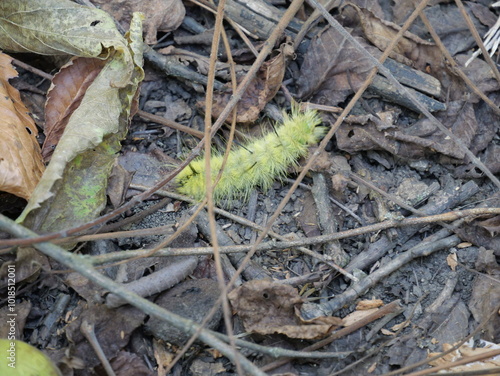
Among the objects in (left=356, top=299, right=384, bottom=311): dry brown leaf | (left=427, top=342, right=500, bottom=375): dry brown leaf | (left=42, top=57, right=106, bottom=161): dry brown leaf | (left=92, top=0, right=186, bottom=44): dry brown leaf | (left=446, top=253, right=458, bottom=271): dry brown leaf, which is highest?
(left=92, top=0, right=186, bottom=44): dry brown leaf

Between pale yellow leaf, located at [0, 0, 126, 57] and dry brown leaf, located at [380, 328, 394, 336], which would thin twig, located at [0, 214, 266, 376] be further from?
pale yellow leaf, located at [0, 0, 126, 57]

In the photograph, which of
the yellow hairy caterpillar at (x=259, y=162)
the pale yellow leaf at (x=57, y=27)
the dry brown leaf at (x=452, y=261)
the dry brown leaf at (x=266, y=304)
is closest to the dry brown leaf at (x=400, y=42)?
the yellow hairy caterpillar at (x=259, y=162)

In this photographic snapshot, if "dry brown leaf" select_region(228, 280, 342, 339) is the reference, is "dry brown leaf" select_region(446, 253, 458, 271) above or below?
above

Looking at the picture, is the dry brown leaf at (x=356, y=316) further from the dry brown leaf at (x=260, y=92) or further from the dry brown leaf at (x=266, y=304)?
the dry brown leaf at (x=260, y=92)

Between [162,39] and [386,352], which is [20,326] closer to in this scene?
[386,352]

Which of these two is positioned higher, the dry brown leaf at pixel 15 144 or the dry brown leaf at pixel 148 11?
the dry brown leaf at pixel 148 11

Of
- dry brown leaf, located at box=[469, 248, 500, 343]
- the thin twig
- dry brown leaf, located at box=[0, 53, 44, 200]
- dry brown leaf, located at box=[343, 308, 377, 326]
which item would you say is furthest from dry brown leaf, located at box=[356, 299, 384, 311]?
dry brown leaf, located at box=[0, 53, 44, 200]

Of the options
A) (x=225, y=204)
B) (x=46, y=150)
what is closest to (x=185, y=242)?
(x=225, y=204)
